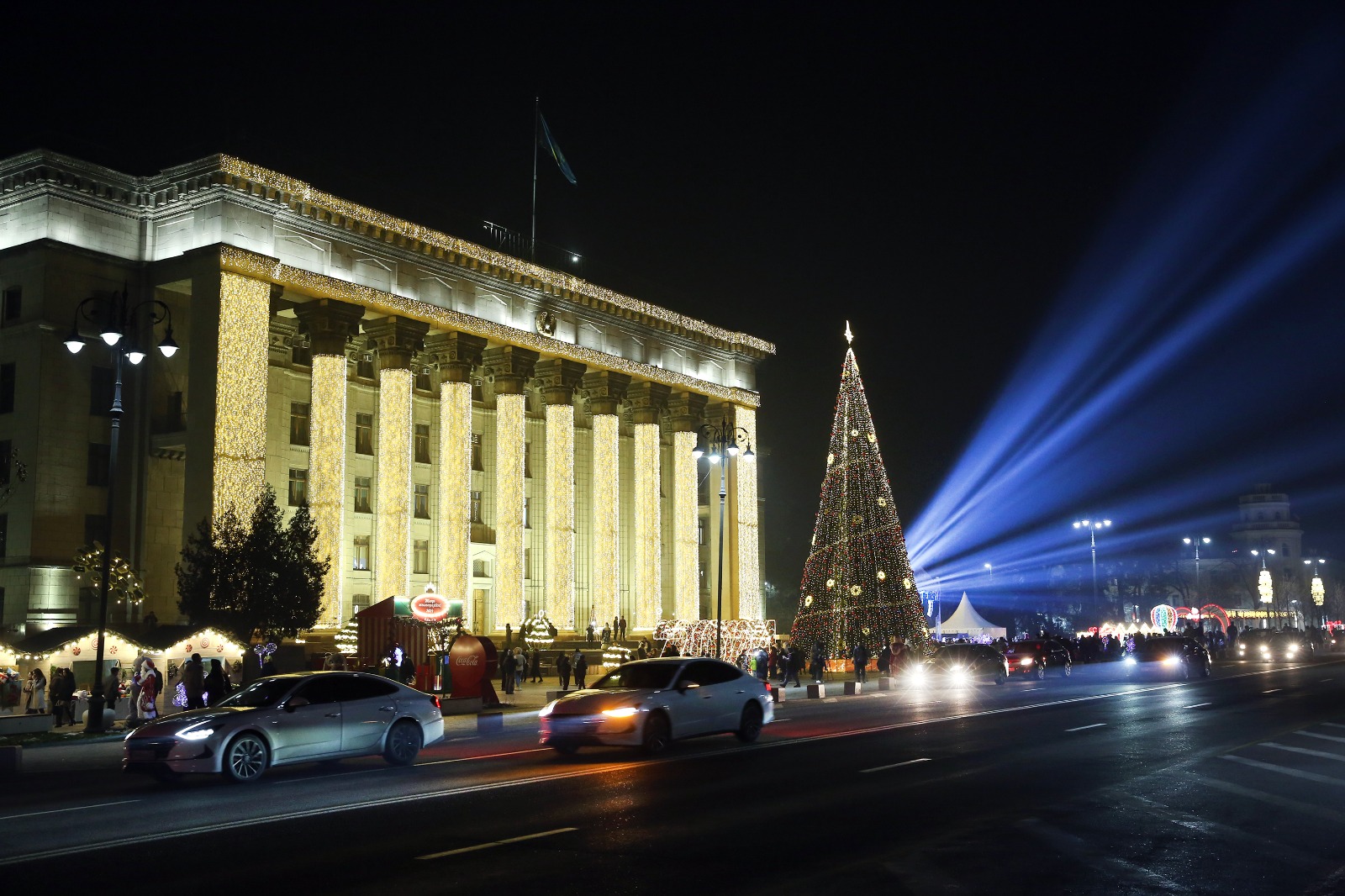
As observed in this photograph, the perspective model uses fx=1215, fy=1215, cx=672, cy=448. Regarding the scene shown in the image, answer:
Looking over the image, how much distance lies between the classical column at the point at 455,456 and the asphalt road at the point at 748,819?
2616cm

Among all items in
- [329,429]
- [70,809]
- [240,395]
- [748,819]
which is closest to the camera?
[748,819]

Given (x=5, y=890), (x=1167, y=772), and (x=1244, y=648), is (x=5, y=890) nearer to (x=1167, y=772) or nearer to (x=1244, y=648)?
(x=1167, y=772)

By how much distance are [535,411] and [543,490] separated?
386 centimetres

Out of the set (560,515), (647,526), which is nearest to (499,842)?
(560,515)

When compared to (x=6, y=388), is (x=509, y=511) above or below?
below

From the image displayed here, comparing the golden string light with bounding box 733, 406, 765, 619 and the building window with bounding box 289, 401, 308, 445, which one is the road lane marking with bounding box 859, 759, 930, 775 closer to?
the building window with bounding box 289, 401, 308, 445

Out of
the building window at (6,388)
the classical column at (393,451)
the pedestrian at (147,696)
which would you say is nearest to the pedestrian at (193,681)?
the pedestrian at (147,696)

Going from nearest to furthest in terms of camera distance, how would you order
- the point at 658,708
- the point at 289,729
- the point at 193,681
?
the point at 289,729 < the point at 658,708 < the point at 193,681

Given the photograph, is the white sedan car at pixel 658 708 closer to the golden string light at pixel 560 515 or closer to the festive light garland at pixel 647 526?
the golden string light at pixel 560 515

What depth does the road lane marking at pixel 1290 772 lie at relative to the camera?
14523 millimetres

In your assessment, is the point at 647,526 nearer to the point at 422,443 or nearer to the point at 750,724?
the point at 422,443

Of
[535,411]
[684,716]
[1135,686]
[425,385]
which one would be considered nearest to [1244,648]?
[1135,686]

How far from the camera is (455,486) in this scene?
47.9 m

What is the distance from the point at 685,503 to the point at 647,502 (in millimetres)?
3845
